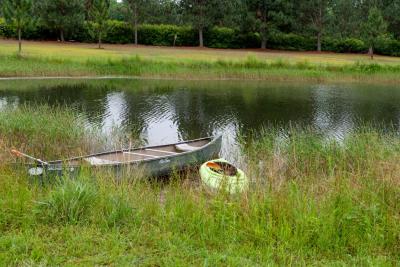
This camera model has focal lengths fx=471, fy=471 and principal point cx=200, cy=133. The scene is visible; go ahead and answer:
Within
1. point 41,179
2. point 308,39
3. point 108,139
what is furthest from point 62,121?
point 308,39

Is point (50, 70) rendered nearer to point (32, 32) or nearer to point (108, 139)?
point (108, 139)

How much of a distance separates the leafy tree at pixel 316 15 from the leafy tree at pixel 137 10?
22.4m

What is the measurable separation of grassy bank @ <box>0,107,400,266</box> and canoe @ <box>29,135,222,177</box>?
51.8 inches

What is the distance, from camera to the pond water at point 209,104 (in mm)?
19656

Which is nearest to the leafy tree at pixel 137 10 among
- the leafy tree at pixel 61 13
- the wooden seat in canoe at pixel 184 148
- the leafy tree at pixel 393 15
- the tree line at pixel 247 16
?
the tree line at pixel 247 16

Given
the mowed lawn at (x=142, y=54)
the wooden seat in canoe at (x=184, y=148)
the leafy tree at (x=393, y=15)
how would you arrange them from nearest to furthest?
the wooden seat in canoe at (x=184, y=148)
the mowed lawn at (x=142, y=54)
the leafy tree at (x=393, y=15)

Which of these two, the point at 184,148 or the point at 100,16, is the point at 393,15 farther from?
the point at 184,148

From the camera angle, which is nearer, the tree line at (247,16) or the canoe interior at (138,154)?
the canoe interior at (138,154)

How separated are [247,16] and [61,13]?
2428 centimetres

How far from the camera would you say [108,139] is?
47.8ft

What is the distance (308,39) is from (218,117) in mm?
48263

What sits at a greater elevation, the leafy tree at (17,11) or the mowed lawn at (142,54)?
the leafy tree at (17,11)

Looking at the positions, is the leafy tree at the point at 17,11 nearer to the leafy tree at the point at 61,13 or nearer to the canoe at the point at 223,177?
the leafy tree at the point at 61,13

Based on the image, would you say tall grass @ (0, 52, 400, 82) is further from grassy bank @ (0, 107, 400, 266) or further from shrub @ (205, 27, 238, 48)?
grassy bank @ (0, 107, 400, 266)
